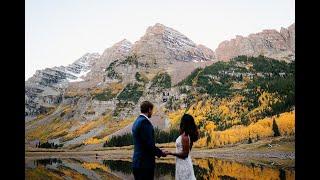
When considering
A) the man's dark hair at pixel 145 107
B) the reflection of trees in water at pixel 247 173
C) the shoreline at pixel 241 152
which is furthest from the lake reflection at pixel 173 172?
the man's dark hair at pixel 145 107

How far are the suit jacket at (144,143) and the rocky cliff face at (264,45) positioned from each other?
124227mm

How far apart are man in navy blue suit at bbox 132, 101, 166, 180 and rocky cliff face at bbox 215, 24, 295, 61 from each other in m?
124

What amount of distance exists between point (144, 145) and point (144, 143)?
24 mm

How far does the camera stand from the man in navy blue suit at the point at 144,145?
5480mm

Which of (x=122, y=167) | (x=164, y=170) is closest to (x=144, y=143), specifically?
(x=164, y=170)

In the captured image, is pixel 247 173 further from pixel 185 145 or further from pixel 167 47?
pixel 167 47

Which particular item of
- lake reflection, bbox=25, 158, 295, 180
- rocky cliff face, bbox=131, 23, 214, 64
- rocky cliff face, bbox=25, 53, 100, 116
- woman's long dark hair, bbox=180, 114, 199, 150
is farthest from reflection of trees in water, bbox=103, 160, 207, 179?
rocky cliff face, bbox=131, 23, 214, 64

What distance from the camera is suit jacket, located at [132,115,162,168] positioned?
18.0 feet

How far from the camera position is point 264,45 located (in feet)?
Result: 436

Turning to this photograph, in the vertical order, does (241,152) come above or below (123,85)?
below

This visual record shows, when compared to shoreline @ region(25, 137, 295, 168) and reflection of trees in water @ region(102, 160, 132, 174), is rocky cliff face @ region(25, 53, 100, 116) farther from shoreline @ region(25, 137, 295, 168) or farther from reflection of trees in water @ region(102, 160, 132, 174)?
reflection of trees in water @ region(102, 160, 132, 174)
